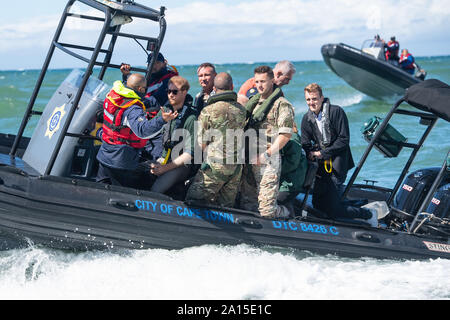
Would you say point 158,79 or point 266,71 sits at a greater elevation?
point 266,71

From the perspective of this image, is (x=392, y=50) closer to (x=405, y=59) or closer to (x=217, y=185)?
(x=405, y=59)

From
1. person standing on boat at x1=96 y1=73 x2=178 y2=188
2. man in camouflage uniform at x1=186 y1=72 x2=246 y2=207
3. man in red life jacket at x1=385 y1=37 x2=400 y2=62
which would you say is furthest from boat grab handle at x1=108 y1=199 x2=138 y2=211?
man in red life jacket at x1=385 y1=37 x2=400 y2=62

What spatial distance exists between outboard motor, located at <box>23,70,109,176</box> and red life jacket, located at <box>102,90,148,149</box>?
1.08 ft

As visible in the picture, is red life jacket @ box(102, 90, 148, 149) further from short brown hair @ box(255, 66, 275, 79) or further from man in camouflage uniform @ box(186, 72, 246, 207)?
short brown hair @ box(255, 66, 275, 79)

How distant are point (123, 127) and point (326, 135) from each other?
183 centimetres

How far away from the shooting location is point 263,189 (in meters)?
4.98

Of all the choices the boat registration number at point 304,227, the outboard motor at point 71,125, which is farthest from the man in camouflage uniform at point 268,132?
the outboard motor at point 71,125

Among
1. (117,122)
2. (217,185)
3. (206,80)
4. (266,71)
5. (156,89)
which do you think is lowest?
(217,185)

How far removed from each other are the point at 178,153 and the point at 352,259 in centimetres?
181

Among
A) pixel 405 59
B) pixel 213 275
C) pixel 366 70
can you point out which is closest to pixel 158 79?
pixel 213 275

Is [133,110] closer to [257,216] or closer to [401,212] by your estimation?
[257,216]

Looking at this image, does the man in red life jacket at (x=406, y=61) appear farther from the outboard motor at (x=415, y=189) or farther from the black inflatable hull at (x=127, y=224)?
the black inflatable hull at (x=127, y=224)

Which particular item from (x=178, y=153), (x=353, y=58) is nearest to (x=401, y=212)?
(x=178, y=153)

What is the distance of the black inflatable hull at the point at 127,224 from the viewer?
466 cm
